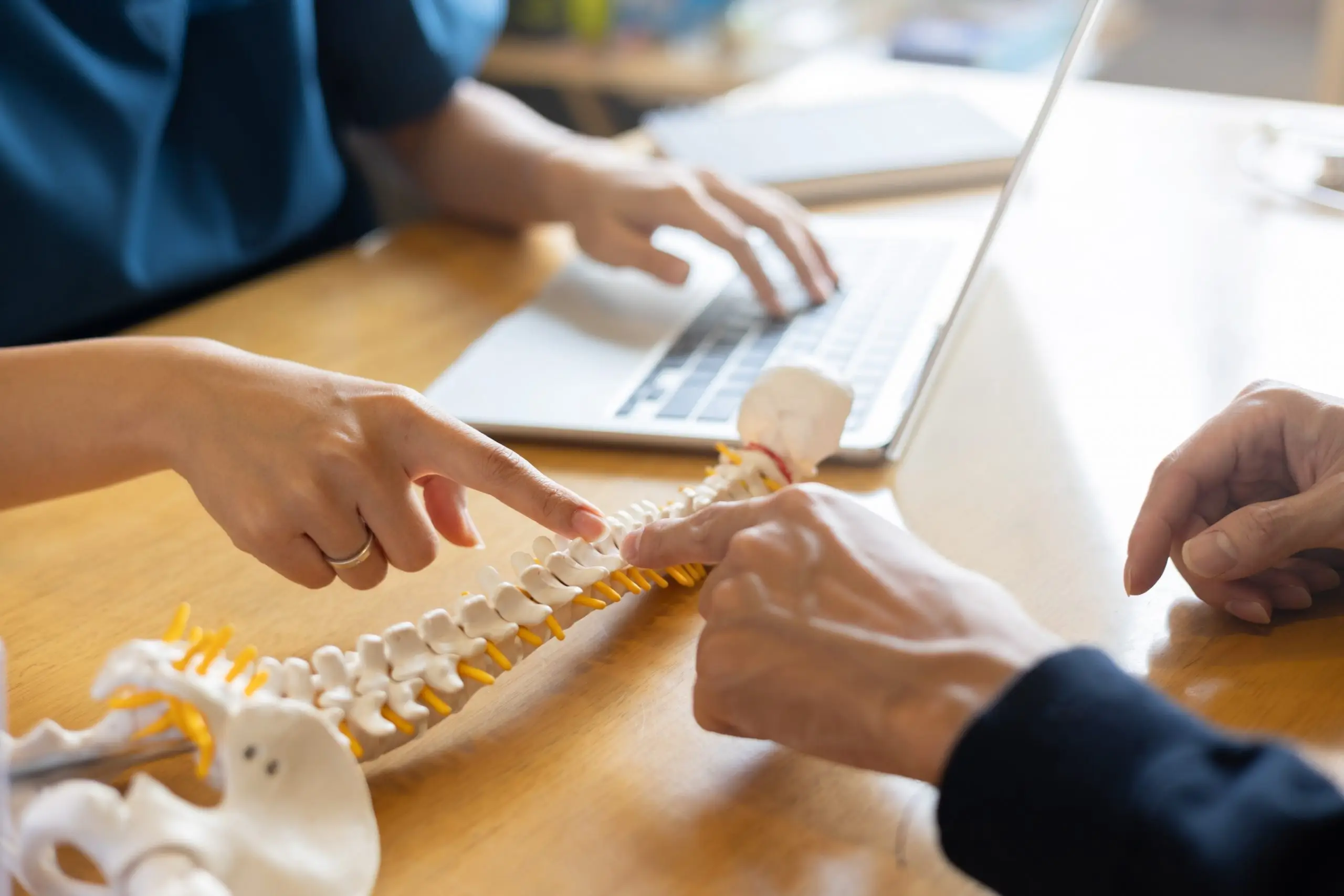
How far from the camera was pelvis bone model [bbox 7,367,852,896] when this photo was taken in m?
0.46

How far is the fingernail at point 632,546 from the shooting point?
2.19ft

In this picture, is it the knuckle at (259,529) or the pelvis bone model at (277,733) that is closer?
the pelvis bone model at (277,733)

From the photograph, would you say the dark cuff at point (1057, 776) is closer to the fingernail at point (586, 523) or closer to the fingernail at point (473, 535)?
the fingernail at point (586, 523)

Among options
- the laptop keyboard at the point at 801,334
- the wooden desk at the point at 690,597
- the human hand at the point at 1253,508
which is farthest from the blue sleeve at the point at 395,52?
the human hand at the point at 1253,508

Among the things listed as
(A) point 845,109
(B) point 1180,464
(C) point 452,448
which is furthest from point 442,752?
(A) point 845,109

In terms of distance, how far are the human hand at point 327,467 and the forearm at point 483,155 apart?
21.9 inches

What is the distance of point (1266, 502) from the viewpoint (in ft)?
2.23

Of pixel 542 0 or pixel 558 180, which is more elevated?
pixel 558 180

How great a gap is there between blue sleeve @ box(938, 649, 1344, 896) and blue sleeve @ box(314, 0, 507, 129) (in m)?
0.97

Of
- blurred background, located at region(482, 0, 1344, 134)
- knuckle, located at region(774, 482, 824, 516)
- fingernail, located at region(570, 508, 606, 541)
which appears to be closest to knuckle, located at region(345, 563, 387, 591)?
fingernail, located at region(570, 508, 606, 541)

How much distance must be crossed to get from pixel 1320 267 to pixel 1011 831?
0.81 meters


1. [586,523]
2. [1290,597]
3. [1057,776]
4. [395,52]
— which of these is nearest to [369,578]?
[586,523]

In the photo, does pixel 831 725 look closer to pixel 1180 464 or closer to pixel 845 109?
pixel 1180 464

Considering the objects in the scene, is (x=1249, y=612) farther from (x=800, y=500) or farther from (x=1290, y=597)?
(x=800, y=500)
